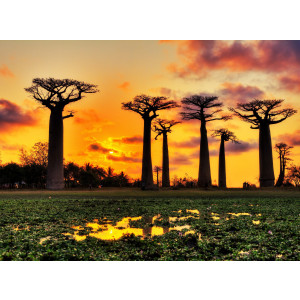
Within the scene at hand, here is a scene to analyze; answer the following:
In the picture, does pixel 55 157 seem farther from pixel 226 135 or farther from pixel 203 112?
pixel 226 135

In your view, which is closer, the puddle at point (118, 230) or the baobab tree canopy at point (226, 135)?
the puddle at point (118, 230)

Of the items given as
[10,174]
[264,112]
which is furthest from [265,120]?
[10,174]

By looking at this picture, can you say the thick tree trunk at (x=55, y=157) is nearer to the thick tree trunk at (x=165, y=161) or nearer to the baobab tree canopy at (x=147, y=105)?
the baobab tree canopy at (x=147, y=105)

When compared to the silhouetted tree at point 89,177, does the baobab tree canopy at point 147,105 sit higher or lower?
higher

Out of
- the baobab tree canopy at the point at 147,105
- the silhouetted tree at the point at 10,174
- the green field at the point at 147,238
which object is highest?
the baobab tree canopy at the point at 147,105

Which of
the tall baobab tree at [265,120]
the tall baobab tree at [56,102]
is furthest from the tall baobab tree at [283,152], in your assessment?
the tall baobab tree at [56,102]

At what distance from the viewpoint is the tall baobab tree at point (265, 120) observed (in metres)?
32.8

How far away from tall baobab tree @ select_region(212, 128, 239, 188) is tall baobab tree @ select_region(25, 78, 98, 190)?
47.0 feet

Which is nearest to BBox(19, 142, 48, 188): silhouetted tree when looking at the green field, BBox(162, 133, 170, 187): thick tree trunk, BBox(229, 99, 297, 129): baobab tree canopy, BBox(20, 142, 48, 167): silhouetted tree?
BBox(20, 142, 48, 167): silhouetted tree

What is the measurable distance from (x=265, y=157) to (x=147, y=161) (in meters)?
10.2

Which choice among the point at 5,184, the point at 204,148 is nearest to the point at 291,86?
the point at 204,148

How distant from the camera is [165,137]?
39.9 metres

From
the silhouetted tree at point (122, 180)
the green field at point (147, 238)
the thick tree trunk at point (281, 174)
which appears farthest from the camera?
the silhouetted tree at point (122, 180)

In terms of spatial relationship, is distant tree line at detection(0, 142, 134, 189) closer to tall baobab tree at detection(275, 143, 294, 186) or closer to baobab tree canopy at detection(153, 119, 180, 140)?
baobab tree canopy at detection(153, 119, 180, 140)
